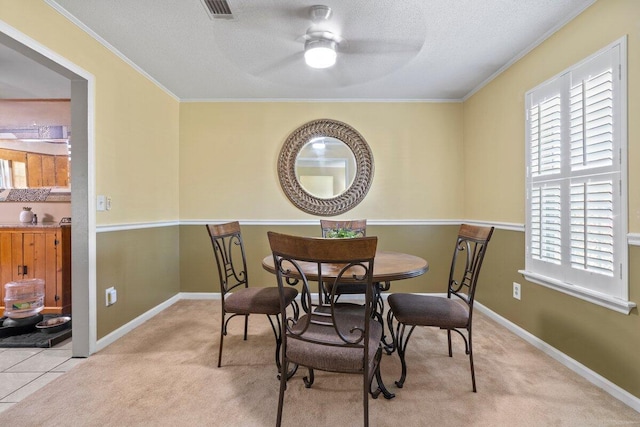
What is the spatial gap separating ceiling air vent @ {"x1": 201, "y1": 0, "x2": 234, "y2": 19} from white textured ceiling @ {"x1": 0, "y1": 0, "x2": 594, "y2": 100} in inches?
2.0

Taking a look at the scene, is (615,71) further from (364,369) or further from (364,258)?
(364,369)

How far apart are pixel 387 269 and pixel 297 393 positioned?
35.7 inches

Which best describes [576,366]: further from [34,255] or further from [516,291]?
[34,255]

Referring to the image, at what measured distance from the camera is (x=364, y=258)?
1197 millimetres

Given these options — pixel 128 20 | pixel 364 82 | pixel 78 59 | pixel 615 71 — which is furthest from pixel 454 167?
pixel 78 59

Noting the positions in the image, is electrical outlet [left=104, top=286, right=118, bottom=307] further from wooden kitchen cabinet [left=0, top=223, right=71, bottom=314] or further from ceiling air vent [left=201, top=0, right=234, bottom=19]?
ceiling air vent [left=201, top=0, right=234, bottom=19]

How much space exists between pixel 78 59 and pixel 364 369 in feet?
8.98

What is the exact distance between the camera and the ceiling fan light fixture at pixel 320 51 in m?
2.11

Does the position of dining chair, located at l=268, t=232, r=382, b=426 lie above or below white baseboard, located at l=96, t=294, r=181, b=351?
above

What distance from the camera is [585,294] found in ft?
5.99

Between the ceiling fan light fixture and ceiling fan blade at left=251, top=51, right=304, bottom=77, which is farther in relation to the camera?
ceiling fan blade at left=251, top=51, right=304, bottom=77

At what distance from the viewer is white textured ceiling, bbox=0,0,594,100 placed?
6.14 feet

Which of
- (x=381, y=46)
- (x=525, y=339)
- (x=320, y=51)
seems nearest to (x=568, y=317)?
(x=525, y=339)

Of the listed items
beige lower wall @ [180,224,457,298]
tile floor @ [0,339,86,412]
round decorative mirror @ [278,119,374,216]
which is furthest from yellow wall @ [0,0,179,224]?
round decorative mirror @ [278,119,374,216]
